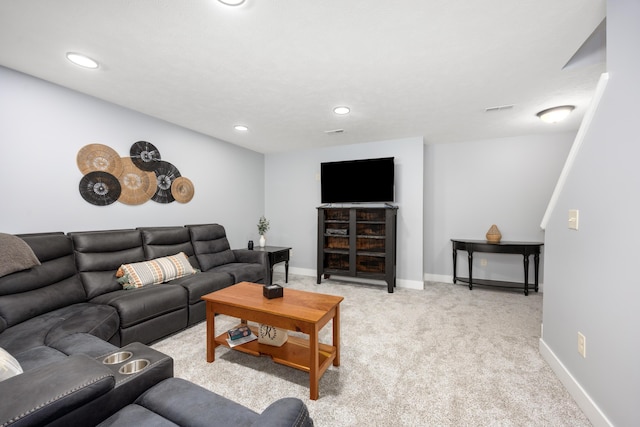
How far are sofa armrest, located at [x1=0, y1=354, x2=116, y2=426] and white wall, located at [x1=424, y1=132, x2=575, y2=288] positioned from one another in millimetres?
4592

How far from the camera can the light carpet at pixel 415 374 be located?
160 cm

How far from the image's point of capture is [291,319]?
1.84 m

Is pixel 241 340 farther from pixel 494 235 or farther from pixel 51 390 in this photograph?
pixel 494 235

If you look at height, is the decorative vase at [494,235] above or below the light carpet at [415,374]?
above

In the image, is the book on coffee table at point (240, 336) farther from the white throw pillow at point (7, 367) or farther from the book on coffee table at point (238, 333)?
the white throw pillow at point (7, 367)

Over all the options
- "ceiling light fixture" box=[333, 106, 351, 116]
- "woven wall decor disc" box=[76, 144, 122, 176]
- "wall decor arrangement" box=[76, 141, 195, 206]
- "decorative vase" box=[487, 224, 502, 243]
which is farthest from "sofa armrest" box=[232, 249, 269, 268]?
"decorative vase" box=[487, 224, 502, 243]

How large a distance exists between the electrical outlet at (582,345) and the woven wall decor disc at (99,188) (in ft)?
14.0

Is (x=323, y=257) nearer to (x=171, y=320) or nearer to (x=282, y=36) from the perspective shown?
(x=171, y=320)

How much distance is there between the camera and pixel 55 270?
86.8 inches

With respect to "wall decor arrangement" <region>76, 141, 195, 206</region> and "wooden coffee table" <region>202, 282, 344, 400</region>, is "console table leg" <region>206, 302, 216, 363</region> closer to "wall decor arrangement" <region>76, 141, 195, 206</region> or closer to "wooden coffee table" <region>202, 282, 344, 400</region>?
"wooden coffee table" <region>202, 282, 344, 400</region>

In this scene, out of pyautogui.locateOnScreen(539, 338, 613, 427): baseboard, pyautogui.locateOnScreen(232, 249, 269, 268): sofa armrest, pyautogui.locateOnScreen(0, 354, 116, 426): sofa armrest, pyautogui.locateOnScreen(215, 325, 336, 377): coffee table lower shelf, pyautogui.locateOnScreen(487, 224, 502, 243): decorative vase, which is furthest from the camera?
pyautogui.locateOnScreen(487, 224, 502, 243): decorative vase

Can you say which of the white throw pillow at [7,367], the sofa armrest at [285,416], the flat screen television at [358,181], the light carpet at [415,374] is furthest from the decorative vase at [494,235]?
the white throw pillow at [7,367]

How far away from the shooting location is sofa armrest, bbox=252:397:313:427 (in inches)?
30.4

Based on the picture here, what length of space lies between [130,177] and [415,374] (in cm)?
353
